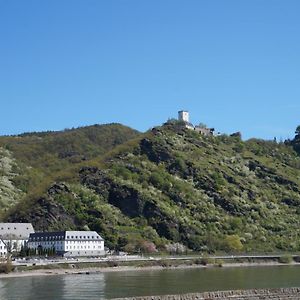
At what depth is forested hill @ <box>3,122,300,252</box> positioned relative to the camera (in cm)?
14325

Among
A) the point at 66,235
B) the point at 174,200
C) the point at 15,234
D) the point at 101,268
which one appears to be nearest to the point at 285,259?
the point at 174,200

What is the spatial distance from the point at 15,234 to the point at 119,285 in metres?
59.8

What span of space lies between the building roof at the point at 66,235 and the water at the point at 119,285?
31.5 m

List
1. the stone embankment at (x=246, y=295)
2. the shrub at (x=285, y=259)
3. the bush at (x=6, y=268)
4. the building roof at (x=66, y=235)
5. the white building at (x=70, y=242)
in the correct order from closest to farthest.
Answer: the stone embankment at (x=246, y=295) < the bush at (x=6, y=268) < the white building at (x=70, y=242) < the building roof at (x=66, y=235) < the shrub at (x=285, y=259)

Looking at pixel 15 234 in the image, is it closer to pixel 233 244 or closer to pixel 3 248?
pixel 3 248

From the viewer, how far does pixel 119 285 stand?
79.8m

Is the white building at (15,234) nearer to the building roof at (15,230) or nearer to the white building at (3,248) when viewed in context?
the building roof at (15,230)

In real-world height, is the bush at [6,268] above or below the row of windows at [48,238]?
below

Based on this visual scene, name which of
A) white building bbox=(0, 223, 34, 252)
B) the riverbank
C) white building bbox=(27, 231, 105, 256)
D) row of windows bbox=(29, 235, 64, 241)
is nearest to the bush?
the riverbank

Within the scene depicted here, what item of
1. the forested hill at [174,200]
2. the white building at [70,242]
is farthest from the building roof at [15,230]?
the forested hill at [174,200]

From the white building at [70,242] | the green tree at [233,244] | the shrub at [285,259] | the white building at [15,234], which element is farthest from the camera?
the green tree at [233,244]

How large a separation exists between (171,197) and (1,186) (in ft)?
180

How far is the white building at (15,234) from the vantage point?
131250 mm

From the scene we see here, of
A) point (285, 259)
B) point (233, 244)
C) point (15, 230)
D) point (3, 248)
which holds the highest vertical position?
point (15, 230)
